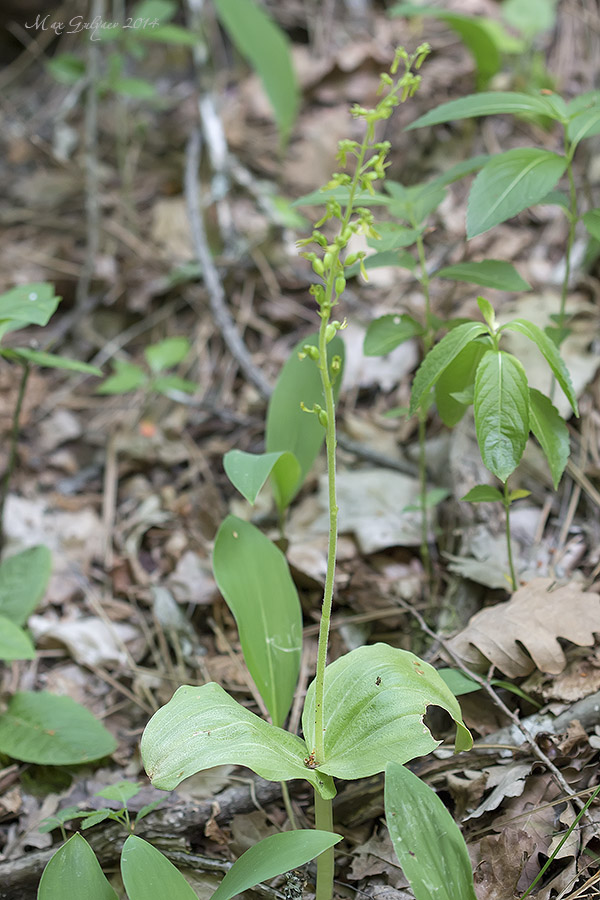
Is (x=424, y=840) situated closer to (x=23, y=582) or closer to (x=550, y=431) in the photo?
(x=550, y=431)

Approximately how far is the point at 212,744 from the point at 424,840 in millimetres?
384

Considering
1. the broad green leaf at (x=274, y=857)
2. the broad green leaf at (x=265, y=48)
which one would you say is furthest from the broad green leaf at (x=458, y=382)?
the broad green leaf at (x=265, y=48)

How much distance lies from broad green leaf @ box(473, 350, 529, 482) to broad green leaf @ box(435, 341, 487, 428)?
0.48ft

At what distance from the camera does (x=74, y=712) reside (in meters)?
1.75

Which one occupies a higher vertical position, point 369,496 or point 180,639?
point 369,496

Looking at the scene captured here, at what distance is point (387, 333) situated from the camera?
1.78 metres

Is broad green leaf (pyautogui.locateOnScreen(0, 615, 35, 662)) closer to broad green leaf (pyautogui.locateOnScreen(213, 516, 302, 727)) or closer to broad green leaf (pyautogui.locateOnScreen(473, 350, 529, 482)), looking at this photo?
broad green leaf (pyautogui.locateOnScreen(213, 516, 302, 727))

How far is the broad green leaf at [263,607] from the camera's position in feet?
5.08

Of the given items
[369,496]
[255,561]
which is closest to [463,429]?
[369,496]

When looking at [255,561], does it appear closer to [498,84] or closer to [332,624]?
[332,624]

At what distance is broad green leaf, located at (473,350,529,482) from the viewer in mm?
1337

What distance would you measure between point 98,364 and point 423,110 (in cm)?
204

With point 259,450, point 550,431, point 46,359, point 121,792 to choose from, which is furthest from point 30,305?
point 550,431

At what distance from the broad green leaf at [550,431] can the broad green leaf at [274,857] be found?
823 millimetres
